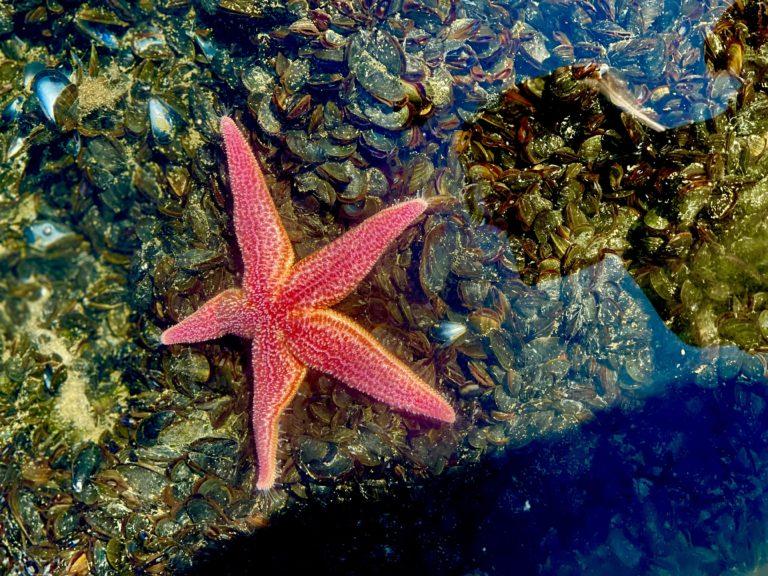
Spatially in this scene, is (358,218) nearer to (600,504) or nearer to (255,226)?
(255,226)

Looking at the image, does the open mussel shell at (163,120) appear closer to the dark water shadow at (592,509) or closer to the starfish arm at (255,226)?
the starfish arm at (255,226)

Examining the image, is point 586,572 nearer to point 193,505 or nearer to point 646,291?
point 646,291

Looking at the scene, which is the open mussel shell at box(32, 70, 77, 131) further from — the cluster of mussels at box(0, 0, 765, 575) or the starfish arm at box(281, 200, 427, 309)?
the starfish arm at box(281, 200, 427, 309)

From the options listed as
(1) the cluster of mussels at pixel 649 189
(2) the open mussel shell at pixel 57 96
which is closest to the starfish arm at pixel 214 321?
(1) the cluster of mussels at pixel 649 189

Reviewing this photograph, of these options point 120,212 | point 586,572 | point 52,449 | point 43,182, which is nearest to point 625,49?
point 586,572

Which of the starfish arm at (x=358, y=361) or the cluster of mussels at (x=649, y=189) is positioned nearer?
the starfish arm at (x=358, y=361)

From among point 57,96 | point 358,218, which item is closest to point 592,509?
Answer: point 358,218
